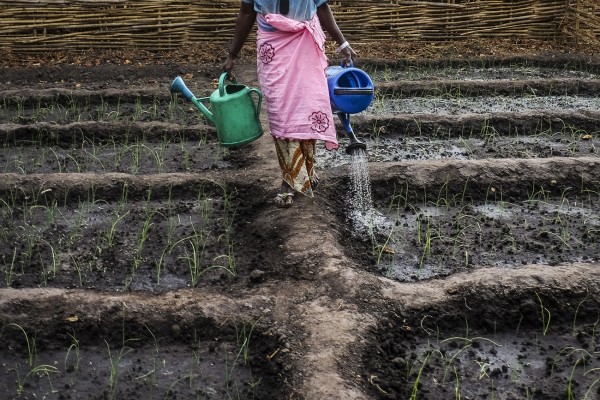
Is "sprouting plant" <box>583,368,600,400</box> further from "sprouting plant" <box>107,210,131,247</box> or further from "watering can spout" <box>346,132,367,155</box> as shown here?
"sprouting plant" <box>107,210,131,247</box>

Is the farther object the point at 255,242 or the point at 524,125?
the point at 524,125

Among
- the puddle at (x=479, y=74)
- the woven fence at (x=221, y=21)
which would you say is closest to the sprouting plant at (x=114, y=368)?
the puddle at (x=479, y=74)

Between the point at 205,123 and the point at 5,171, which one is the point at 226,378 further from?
the point at 205,123

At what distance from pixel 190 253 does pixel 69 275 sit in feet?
1.85

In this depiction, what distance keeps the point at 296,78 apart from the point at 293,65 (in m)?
0.06

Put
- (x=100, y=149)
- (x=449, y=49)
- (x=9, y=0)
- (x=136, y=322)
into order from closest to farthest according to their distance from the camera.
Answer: (x=136, y=322)
(x=100, y=149)
(x=9, y=0)
(x=449, y=49)

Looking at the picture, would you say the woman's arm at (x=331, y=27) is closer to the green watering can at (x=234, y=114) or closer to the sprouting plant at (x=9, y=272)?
the green watering can at (x=234, y=114)

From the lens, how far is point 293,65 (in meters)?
4.02

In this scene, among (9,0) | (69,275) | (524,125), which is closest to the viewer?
(69,275)

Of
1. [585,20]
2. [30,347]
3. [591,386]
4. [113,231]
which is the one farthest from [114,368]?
[585,20]

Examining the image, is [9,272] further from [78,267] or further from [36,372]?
[36,372]

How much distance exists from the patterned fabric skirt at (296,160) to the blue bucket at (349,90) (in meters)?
0.23

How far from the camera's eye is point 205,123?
6156 mm

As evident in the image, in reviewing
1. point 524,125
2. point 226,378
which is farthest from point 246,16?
point 524,125
